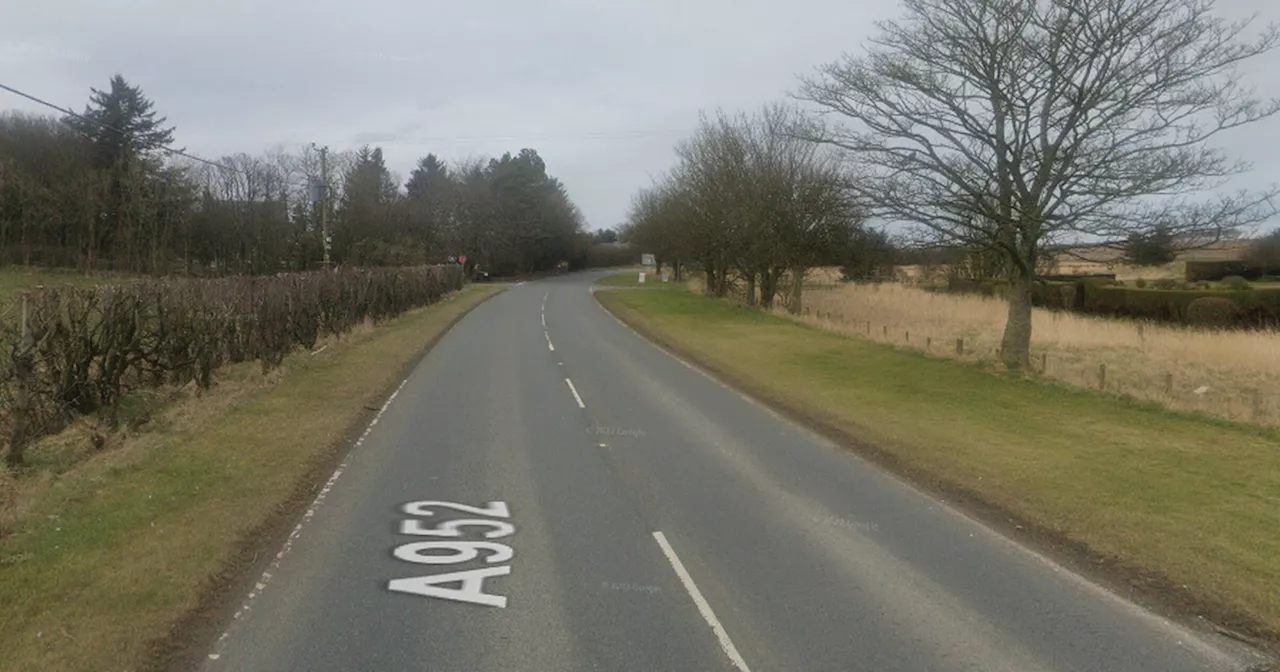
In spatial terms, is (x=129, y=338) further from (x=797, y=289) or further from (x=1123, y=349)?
(x=797, y=289)

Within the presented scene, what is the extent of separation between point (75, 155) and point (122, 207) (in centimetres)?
437

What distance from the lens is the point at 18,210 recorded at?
50.8 meters

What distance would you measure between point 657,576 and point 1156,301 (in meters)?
38.1

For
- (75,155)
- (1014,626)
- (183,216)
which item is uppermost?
(75,155)

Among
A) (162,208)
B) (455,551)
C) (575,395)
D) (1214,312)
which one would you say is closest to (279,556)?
(455,551)

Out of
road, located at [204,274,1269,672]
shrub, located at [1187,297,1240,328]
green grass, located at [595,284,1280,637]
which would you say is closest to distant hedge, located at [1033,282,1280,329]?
shrub, located at [1187,297,1240,328]

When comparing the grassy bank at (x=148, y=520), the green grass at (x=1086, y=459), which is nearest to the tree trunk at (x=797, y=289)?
the green grass at (x=1086, y=459)

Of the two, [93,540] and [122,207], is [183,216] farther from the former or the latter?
[93,540]

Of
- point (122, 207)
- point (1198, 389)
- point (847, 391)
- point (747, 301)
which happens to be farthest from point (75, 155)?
point (1198, 389)

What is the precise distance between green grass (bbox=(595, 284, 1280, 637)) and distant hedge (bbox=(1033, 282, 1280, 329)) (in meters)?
13.5

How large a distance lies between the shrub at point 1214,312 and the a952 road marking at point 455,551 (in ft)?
111

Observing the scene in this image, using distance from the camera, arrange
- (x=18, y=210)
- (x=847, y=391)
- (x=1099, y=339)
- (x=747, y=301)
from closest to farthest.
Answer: (x=847, y=391)
(x=1099, y=339)
(x=747, y=301)
(x=18, y=210)

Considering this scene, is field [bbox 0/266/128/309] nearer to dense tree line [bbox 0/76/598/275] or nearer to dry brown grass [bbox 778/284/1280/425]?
dense tree line [bbox 0/76/598/275]

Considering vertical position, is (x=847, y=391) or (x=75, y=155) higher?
(x=75, y=155)
